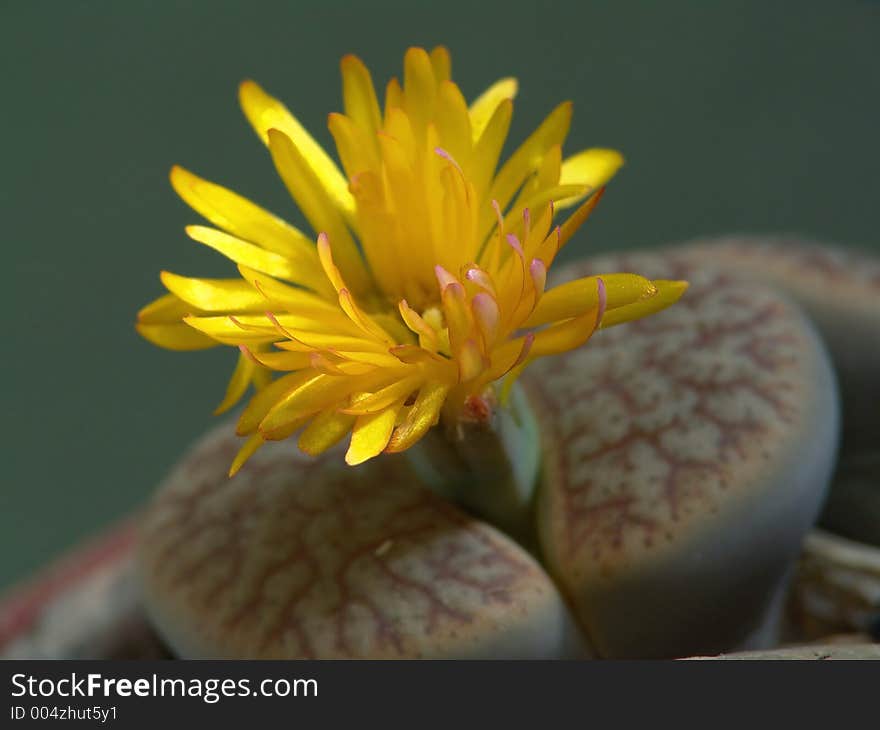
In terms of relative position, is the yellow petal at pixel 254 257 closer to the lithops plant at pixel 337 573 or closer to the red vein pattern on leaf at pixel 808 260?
the lithops plant at pixel 337 573

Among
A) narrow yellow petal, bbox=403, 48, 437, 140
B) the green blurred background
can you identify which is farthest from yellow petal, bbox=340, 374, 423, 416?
the green blurred background

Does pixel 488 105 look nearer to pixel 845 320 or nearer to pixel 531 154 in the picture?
pixel 531 154

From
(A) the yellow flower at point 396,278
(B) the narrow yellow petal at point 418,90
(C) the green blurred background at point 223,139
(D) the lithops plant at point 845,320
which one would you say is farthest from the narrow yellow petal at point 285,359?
(C) the green blurred background at point 223,139

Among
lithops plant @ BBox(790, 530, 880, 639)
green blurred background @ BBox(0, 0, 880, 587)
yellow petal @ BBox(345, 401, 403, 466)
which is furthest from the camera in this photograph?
green blurred background @ BBox(0, 0, 880, 587)

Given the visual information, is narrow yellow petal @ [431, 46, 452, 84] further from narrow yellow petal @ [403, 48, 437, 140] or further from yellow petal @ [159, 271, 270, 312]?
yellow petal @ [159, 271, 270, 312]

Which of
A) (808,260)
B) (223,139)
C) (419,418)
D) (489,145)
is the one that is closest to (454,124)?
(489,145)

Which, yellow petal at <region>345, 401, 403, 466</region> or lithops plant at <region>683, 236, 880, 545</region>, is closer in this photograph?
yellow petal at <region>345, 401, 403, 466</region>

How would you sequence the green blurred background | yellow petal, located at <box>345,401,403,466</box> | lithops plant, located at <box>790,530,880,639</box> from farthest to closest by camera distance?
1. the green blurred background
2. lithops plant, located at <box>790,530,880,639</box>
3. yellow petal, located at <box>345,401,403,466</box>
